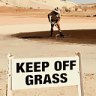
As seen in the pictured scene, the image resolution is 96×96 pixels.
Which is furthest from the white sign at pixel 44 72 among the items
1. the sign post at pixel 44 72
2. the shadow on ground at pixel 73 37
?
the shadow on ground at pixel 73 37

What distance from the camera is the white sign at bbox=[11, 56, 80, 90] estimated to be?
21.9 ft

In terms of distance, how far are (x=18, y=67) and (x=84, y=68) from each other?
280 inches

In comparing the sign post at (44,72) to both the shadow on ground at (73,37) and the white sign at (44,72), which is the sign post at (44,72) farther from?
the shadow on ground at (73,37)

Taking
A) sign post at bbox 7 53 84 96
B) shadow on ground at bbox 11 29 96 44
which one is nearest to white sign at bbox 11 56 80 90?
sign post at bbox 7 53 84 96

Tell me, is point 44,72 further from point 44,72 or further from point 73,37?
point 73,37

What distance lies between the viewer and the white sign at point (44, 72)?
6672 millimetres

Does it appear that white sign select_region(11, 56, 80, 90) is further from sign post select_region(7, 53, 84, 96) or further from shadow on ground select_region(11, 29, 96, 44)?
shadow on ground select_region(11, 29, 96, 44)

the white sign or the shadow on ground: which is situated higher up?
the white sign

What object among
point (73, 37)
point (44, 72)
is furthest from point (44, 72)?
point (73, 37)

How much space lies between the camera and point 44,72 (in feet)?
22.1

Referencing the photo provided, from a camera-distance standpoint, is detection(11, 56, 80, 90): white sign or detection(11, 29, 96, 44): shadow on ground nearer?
detection(11, 56, 80, 90): white sign

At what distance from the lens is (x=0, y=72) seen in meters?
12.6

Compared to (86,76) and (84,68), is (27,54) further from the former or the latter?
(86,76)

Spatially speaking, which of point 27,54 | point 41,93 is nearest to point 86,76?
point 41,93
